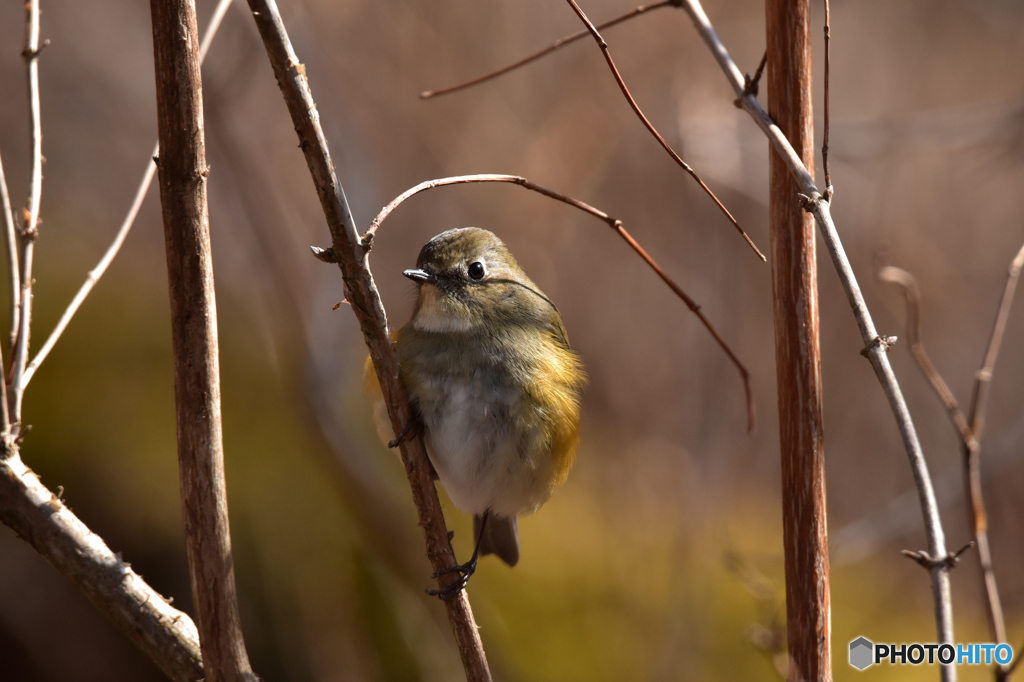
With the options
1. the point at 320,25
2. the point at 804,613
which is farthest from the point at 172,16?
the point at 320,25

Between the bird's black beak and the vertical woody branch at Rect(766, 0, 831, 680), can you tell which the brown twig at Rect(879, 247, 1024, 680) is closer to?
the vertical woody branch at Rect(766, 0, 831, 680)

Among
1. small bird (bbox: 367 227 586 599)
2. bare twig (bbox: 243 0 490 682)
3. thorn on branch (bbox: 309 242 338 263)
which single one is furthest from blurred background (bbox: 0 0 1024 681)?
thorn on branch (bbox: 309 242 338 263)

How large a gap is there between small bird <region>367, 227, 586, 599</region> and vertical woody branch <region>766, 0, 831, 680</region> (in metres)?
0.93

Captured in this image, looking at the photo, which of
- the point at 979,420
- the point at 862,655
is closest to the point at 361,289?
the point at 979,420

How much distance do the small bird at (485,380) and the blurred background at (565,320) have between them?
1316 millimetres

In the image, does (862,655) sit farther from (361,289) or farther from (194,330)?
(194,330)

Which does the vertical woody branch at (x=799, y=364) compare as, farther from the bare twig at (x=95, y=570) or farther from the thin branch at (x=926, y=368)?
the bare twig at (x=95, y=570)

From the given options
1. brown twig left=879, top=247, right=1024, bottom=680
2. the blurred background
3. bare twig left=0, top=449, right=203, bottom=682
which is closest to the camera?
bare twig left=0, top=449, right=203, bottom=682

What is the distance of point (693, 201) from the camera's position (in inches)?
201

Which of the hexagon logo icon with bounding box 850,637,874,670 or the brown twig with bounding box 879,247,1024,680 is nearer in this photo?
the brown twig with bounding box 879,247,1024,680

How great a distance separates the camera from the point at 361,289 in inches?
55.3

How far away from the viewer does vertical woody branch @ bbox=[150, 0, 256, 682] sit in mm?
1266

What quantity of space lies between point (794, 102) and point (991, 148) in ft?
14.6

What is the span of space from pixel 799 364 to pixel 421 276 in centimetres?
126
